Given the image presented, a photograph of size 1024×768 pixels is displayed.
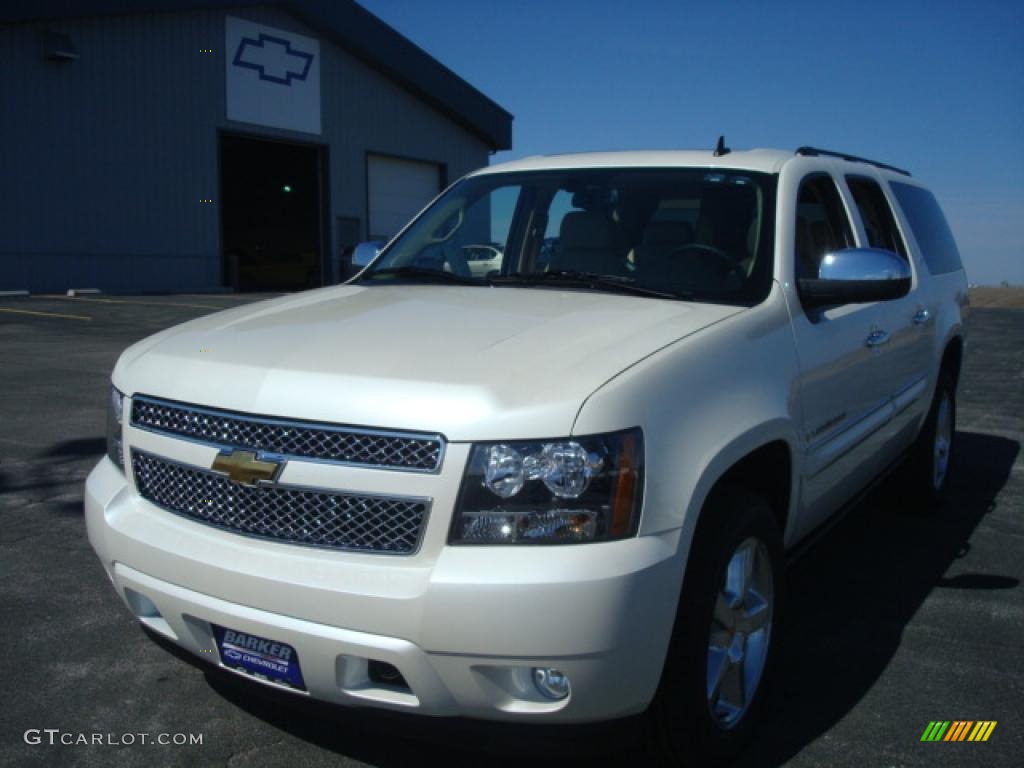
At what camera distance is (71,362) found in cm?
1077

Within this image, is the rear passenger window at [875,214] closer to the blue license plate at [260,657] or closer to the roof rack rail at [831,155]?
the roof rack rail at [831,155]

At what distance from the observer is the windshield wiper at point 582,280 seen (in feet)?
11.2

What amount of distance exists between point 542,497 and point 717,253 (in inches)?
64.0

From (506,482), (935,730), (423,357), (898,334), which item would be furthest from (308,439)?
(898,334)

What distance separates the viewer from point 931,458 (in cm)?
529

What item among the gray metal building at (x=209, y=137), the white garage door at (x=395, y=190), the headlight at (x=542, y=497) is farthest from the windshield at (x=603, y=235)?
the white garage door at (x=395, y=190)

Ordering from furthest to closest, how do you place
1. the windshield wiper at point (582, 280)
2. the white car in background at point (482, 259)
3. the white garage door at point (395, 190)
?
the white garage door at point (395, 190)
the white car in background at point (482, 259)
the windshield wiper at point (582, 280)

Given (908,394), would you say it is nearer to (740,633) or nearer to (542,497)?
(740,633)

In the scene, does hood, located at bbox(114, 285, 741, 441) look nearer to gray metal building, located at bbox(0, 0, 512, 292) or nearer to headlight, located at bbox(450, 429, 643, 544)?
headlight, located at bbox(450, 429, 643, 544)

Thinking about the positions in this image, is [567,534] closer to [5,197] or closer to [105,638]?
[105,638]

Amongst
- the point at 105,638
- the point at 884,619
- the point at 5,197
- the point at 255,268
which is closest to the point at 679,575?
the point at 884,619

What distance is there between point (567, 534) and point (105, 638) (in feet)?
7.14

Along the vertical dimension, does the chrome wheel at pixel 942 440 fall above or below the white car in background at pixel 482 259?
below
